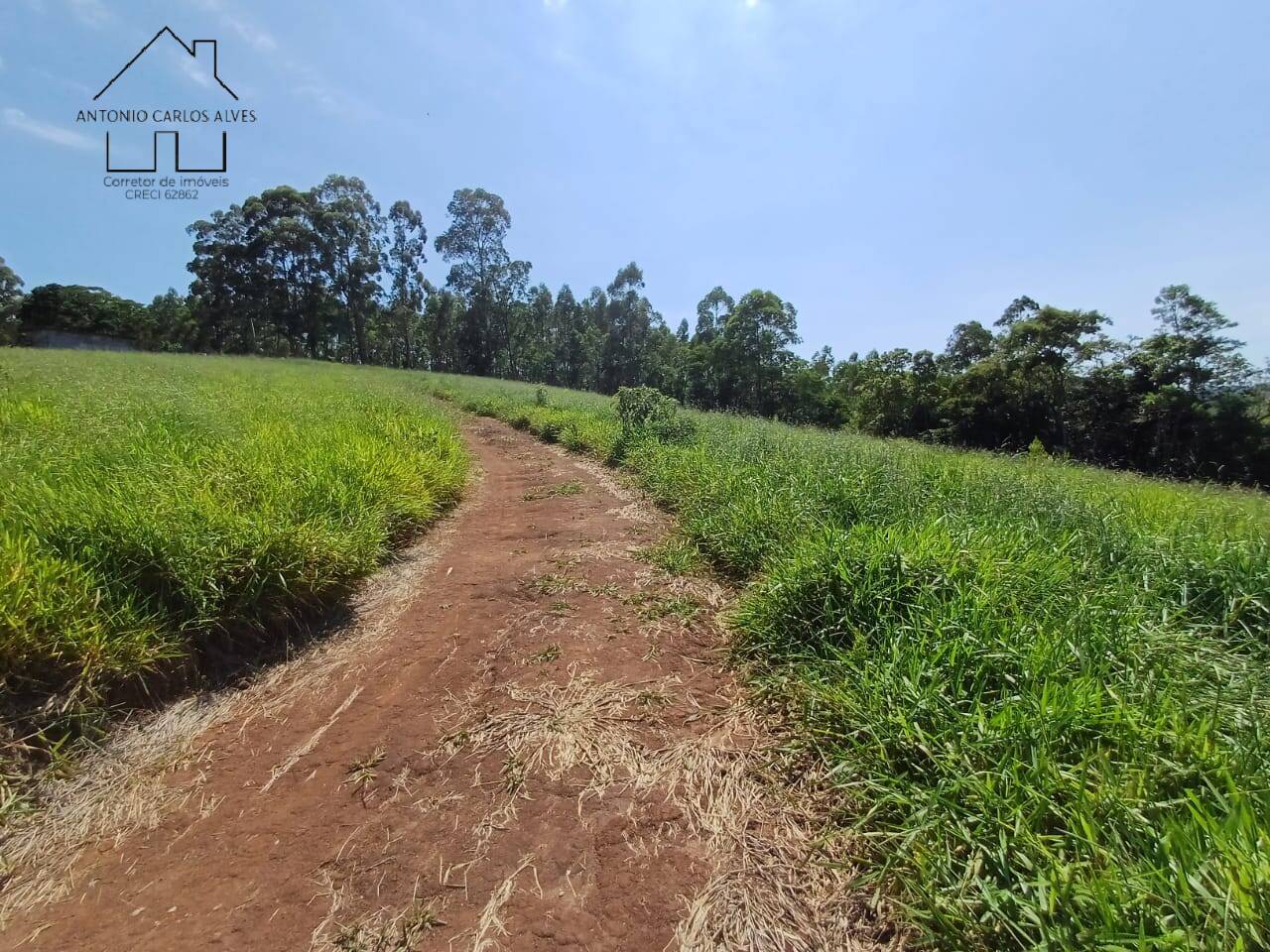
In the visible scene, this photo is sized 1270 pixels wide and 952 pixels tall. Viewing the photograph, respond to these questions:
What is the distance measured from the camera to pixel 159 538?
8.13ft

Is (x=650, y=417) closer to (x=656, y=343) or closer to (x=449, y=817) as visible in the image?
(x=449, y=817)

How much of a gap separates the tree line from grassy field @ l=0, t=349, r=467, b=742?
23195 mm

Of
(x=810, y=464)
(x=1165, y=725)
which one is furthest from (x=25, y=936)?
(x=810, y=464)

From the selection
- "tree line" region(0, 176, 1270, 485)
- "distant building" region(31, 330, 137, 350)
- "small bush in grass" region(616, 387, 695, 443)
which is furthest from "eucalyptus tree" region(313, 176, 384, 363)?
"small bush in grass" region(616, 387, 695, 443)

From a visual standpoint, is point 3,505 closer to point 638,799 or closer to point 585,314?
point 638,799

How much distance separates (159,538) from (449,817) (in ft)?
7.14

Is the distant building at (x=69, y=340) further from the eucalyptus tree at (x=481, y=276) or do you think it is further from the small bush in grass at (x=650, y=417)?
the small bush in grass at (x=650, y=417)

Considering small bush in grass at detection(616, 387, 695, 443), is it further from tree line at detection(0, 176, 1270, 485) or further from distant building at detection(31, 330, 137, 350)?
distant building at detection(31, 330, 137, 350)

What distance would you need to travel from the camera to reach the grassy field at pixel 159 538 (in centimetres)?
201

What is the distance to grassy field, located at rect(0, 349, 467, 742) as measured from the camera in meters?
2.01

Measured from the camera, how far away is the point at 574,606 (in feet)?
10.3

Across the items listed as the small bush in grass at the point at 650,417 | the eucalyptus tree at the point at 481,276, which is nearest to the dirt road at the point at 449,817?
the small bush in grass at the point at 650,417

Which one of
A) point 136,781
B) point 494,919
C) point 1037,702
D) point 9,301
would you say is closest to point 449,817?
point 494,919

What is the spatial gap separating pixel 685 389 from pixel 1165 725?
1624 inches
